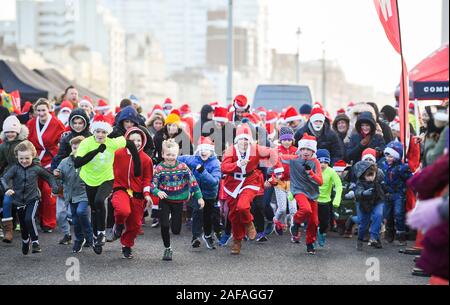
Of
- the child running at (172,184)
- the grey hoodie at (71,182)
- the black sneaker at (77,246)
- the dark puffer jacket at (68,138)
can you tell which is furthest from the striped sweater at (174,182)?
the dark puffer jacket at (68,138)

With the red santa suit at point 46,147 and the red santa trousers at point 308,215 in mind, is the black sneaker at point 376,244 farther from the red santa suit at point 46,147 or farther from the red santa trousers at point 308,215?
the red santa suit at point 46,147

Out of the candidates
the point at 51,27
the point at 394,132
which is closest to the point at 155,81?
the point at 51,27

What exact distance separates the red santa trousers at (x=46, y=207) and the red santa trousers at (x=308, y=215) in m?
3.83

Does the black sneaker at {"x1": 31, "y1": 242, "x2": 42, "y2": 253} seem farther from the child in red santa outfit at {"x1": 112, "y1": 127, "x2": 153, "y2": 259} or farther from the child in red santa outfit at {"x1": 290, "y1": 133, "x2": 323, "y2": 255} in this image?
the child in red santa outfit at {"x1": 290, "y1": 133, "x2": 323, "y2": 255}

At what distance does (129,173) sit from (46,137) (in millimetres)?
3164

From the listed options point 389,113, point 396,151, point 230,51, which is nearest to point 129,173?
point 396,151

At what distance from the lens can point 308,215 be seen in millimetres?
10859

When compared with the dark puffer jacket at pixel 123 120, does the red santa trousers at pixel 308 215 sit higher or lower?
lower

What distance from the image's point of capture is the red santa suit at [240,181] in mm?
10938

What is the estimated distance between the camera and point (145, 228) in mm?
13555

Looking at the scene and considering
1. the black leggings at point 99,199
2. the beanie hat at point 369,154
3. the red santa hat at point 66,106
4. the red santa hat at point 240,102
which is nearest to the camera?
the black leggings at point 99,199

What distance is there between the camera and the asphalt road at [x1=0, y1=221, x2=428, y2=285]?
8.92 metres
